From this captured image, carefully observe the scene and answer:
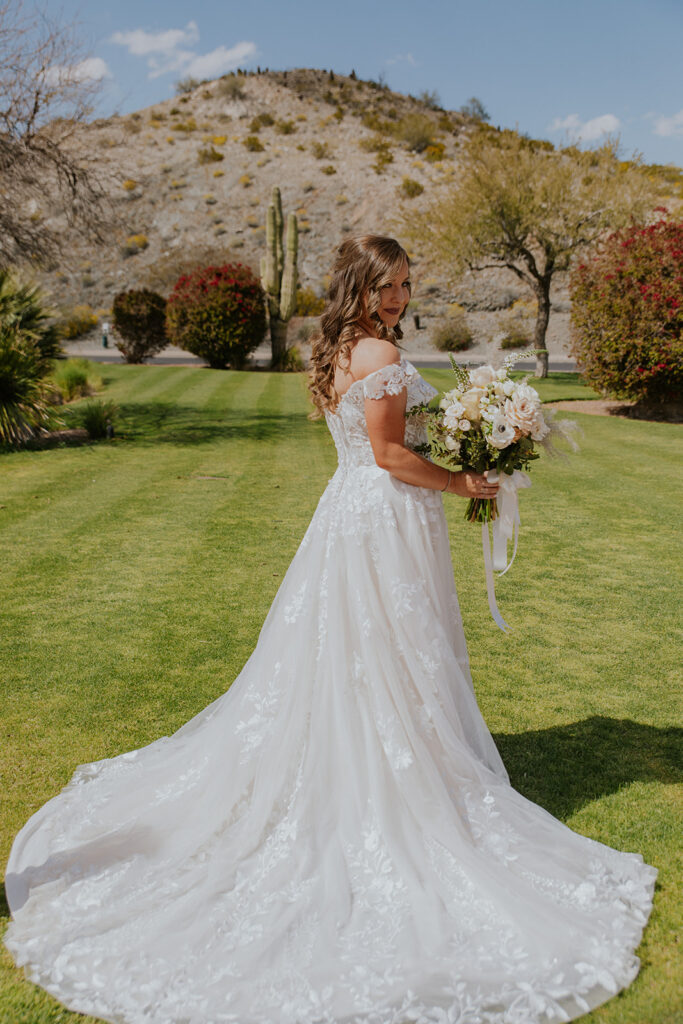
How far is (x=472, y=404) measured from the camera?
3084mm

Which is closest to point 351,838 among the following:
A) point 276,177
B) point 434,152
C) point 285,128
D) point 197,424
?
point 197,424

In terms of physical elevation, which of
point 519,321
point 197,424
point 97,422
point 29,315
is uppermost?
point 519,321

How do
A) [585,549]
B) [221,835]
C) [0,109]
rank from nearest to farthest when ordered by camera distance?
[221,835], [585,549], [0,109]

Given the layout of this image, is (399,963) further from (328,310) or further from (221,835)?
(328,310)

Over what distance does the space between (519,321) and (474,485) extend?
1329 inches

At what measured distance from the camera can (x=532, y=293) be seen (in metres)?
39.7

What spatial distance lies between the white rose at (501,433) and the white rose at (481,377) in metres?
0.17

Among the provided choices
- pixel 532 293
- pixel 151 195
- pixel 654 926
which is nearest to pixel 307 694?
pixel 654 926

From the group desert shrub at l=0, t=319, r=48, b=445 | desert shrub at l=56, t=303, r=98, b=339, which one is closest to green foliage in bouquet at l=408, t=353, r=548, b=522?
desert shrub at l=0, t=319, r=48, b=445

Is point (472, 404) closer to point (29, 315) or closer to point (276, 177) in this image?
point (29, 315)

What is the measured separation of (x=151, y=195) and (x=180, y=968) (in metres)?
56.1

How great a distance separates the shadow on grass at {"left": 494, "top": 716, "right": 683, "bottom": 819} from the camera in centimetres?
363

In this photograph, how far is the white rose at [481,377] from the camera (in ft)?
10.3

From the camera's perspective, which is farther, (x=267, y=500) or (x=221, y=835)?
(x=267, y=500)
